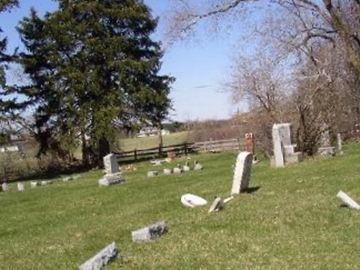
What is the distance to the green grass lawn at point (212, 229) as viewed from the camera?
8.70 meters

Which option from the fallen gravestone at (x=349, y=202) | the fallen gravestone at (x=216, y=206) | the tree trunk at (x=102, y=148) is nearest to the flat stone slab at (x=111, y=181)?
the fallen gravestone at (x=216, y=206)

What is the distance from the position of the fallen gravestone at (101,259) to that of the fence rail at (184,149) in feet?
136

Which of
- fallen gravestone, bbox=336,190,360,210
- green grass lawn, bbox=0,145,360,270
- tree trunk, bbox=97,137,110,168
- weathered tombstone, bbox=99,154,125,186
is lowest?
green grass lawn, bbox=0,145,360,270

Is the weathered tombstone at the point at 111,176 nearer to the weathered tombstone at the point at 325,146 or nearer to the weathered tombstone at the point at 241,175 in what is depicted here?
the weathered tombstone at the point at 325,146

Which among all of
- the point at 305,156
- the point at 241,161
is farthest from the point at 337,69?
the point at 241,161

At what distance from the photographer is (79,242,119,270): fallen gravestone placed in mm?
8727

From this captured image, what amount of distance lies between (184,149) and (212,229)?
138 feet

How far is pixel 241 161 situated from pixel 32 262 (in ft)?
18.7

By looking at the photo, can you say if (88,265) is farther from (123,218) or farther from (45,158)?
(45,158)

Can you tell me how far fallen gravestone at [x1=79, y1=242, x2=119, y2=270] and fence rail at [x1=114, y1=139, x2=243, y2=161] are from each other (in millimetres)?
41463

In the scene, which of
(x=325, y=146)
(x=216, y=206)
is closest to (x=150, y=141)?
→ (x=325, y=146)

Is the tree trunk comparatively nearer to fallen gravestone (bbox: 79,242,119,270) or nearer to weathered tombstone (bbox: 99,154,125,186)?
weathered tombstone (bbox: 99,154,125,186)

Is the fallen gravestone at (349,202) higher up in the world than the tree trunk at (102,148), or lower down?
lower down

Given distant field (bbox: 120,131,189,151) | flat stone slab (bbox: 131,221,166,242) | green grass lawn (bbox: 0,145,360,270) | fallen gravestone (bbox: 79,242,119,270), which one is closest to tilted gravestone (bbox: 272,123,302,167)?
green grass lawn (bbox: 0,145,360,270)
